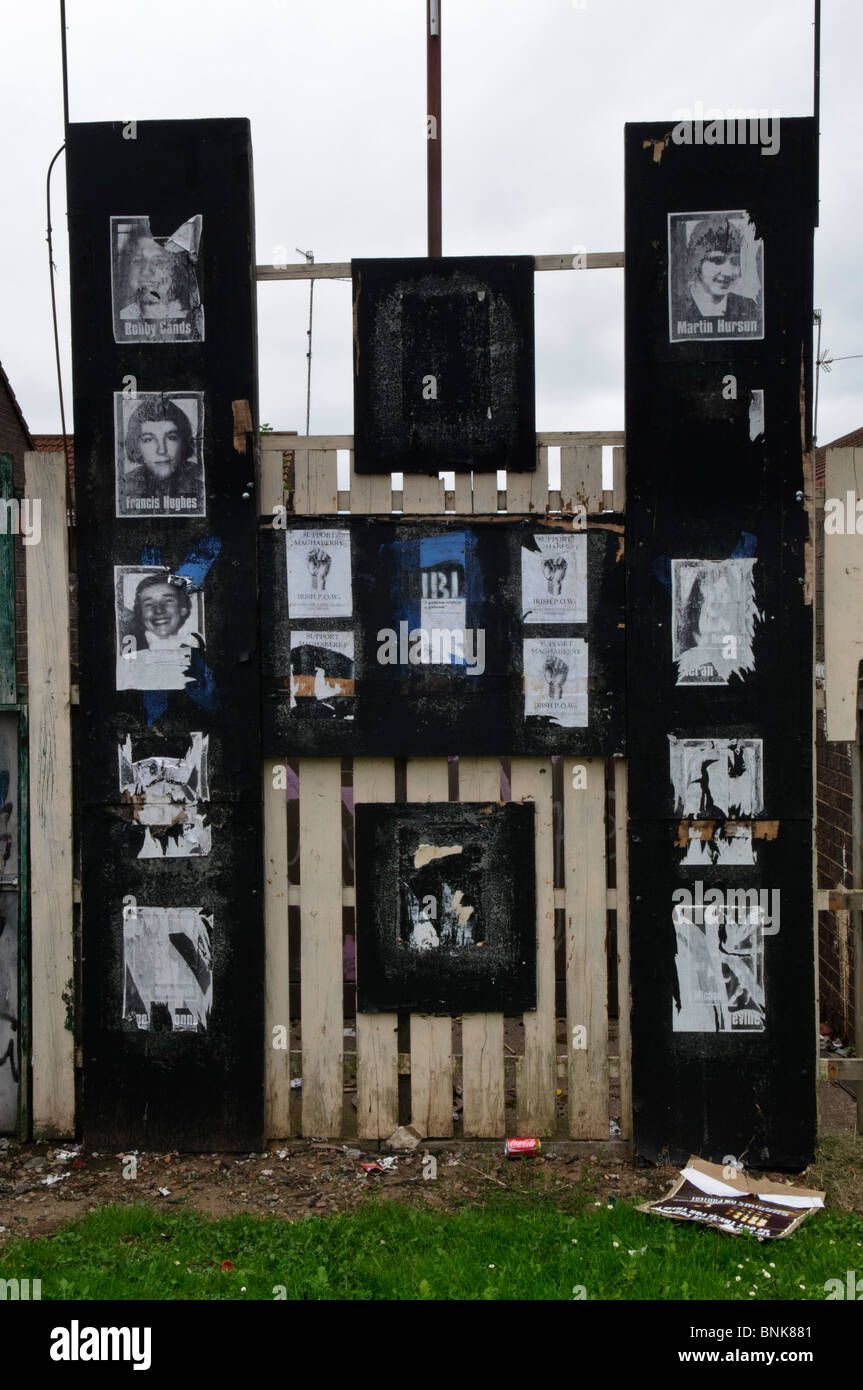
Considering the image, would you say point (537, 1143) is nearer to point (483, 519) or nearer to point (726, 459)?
point (483, 519)

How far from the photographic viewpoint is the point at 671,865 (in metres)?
4.45

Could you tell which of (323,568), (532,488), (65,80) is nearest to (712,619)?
(532,488)

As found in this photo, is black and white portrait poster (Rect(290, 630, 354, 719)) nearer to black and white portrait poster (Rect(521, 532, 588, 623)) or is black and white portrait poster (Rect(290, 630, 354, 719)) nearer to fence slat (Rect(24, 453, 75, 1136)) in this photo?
black and white portrait poster (Rect(521, 532, 588, 623))

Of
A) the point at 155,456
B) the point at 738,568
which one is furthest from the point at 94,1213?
the point at 738,568

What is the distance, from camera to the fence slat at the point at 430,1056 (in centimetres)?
455

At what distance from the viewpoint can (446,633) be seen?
4.52 metres

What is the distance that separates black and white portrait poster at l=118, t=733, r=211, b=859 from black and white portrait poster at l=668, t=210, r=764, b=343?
111 inches

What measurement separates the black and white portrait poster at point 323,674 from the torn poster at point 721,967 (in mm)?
1685

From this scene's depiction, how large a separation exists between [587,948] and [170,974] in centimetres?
182

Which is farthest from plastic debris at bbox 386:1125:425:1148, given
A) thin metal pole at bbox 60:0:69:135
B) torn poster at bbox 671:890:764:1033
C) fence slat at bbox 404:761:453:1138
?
thin metal pole at bbox 60:0:69:135

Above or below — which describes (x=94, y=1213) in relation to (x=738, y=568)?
below

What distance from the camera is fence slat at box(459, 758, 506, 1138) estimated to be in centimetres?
456

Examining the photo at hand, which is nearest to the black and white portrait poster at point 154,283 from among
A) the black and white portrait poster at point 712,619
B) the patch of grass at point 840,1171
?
the black and white portrait poster at point 712,619

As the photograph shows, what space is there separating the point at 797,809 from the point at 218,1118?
282 centimetres
